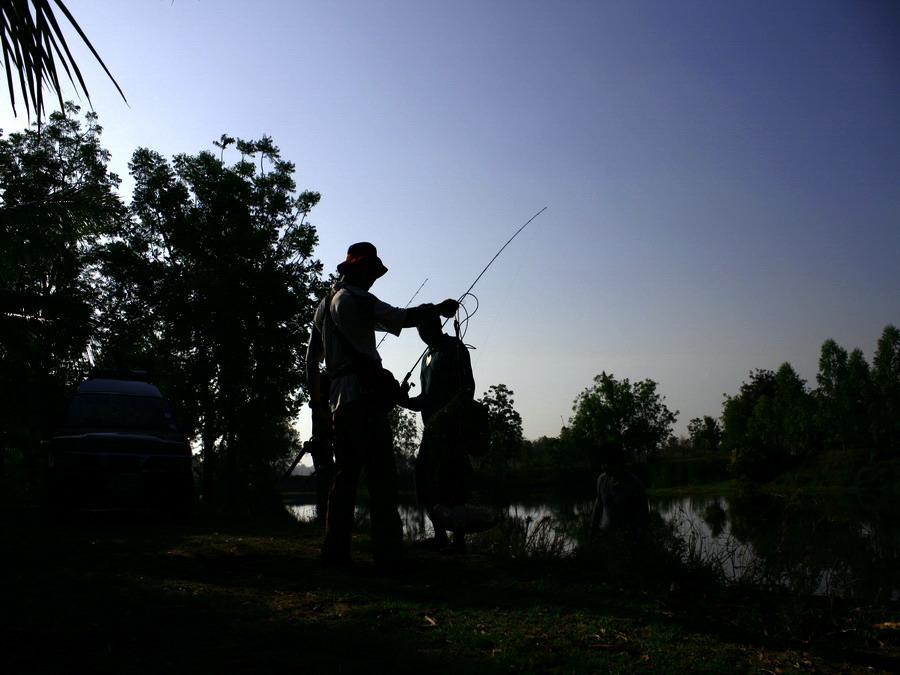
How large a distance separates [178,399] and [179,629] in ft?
72.0

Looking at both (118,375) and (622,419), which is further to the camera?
(622,419)

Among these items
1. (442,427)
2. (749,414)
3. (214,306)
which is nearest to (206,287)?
(214,306)

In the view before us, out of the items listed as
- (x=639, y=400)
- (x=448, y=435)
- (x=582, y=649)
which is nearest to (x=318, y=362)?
(x=448, y=435)

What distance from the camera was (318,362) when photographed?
5930 millimetres

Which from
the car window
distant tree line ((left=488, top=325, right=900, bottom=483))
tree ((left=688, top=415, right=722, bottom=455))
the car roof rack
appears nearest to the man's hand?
the car window

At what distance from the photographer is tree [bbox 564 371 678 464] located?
9281cm

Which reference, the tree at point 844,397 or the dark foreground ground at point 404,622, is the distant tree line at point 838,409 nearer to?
the tree at point 844,397

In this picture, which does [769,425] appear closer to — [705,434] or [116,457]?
[705,434]

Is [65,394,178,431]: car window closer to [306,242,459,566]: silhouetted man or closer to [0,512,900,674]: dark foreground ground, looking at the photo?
[0,512,900,674]: dark foreground ground

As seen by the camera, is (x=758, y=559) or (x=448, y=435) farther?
(x=448, y=435)

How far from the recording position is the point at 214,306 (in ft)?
74.9

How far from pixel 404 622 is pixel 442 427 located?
2804 millimetres

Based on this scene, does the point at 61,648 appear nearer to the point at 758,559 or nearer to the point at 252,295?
the point at 758,559

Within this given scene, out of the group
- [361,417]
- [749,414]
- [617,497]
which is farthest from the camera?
[749,414]
